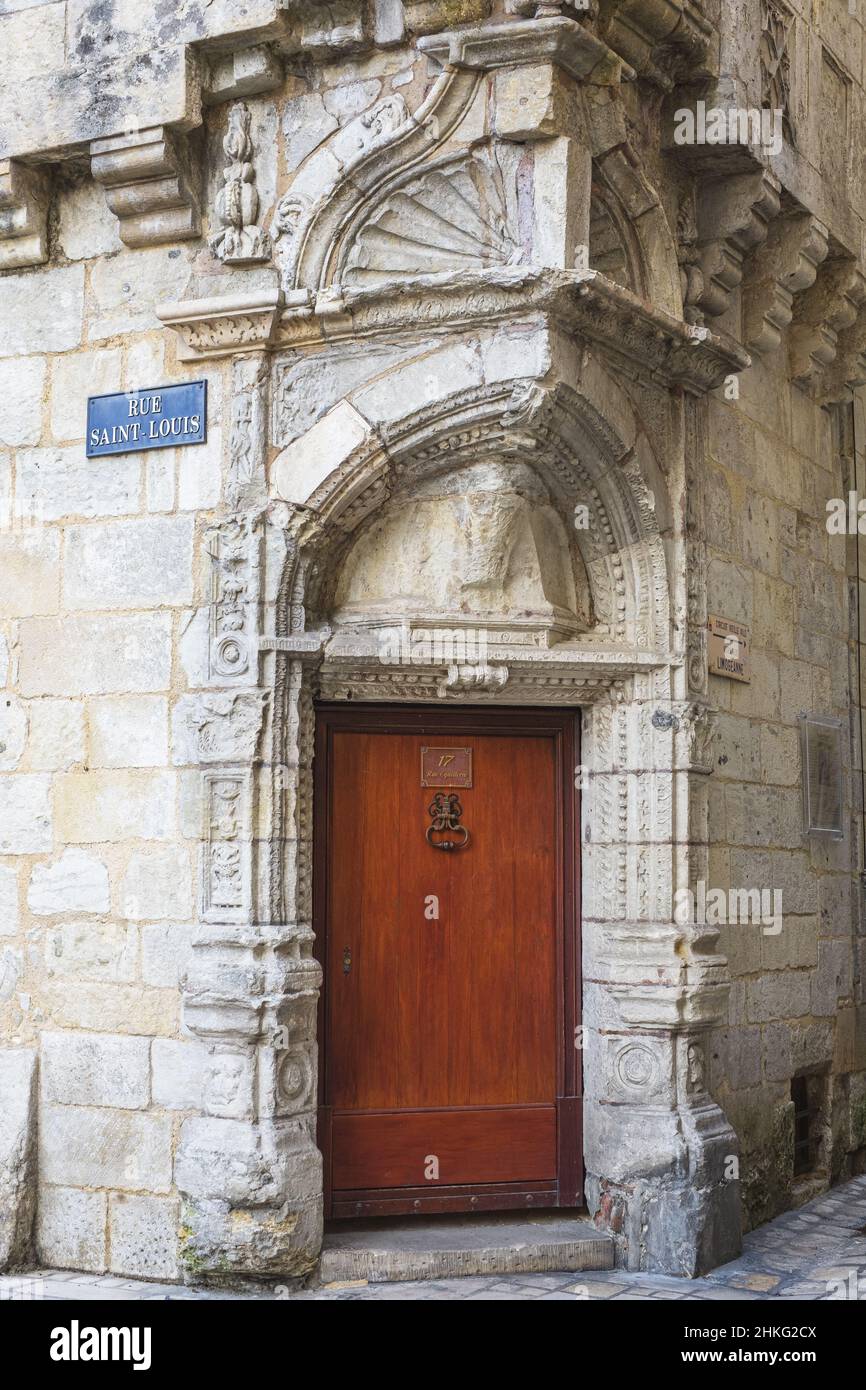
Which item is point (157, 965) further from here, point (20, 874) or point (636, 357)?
point (636, 357)

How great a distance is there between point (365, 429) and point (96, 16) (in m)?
1.86

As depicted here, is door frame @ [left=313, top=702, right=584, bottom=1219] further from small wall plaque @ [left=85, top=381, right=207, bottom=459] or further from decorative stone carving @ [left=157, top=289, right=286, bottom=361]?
decorative stone carving @ [left=157, top=289, right=286, bottom=361]

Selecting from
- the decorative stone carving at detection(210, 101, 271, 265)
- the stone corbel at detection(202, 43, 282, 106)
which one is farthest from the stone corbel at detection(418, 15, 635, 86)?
the decorative stone carving at detection(210, 101, 271, 265)

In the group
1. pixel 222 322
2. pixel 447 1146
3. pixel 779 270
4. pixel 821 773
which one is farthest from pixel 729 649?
pixel 222 322

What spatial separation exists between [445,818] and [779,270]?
111 inches

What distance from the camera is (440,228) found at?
538cm

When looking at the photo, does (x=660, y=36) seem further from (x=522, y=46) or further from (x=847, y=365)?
(x=847, y=365)

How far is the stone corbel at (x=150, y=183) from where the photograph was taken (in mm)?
5418

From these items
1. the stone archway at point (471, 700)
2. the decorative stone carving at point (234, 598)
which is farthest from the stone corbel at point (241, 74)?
the decorative stone carving at point (234, 598)

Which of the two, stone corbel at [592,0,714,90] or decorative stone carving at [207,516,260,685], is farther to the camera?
stone corbel at [592,0,714,90]

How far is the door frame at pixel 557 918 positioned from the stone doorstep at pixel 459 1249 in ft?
0.23

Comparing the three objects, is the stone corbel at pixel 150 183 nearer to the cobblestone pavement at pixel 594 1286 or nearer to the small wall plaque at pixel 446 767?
the small wall plaque at pixel 446 767

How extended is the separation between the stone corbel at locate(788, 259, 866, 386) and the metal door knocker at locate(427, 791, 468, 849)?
9.27 feet

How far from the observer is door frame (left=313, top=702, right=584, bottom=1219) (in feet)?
18.4
